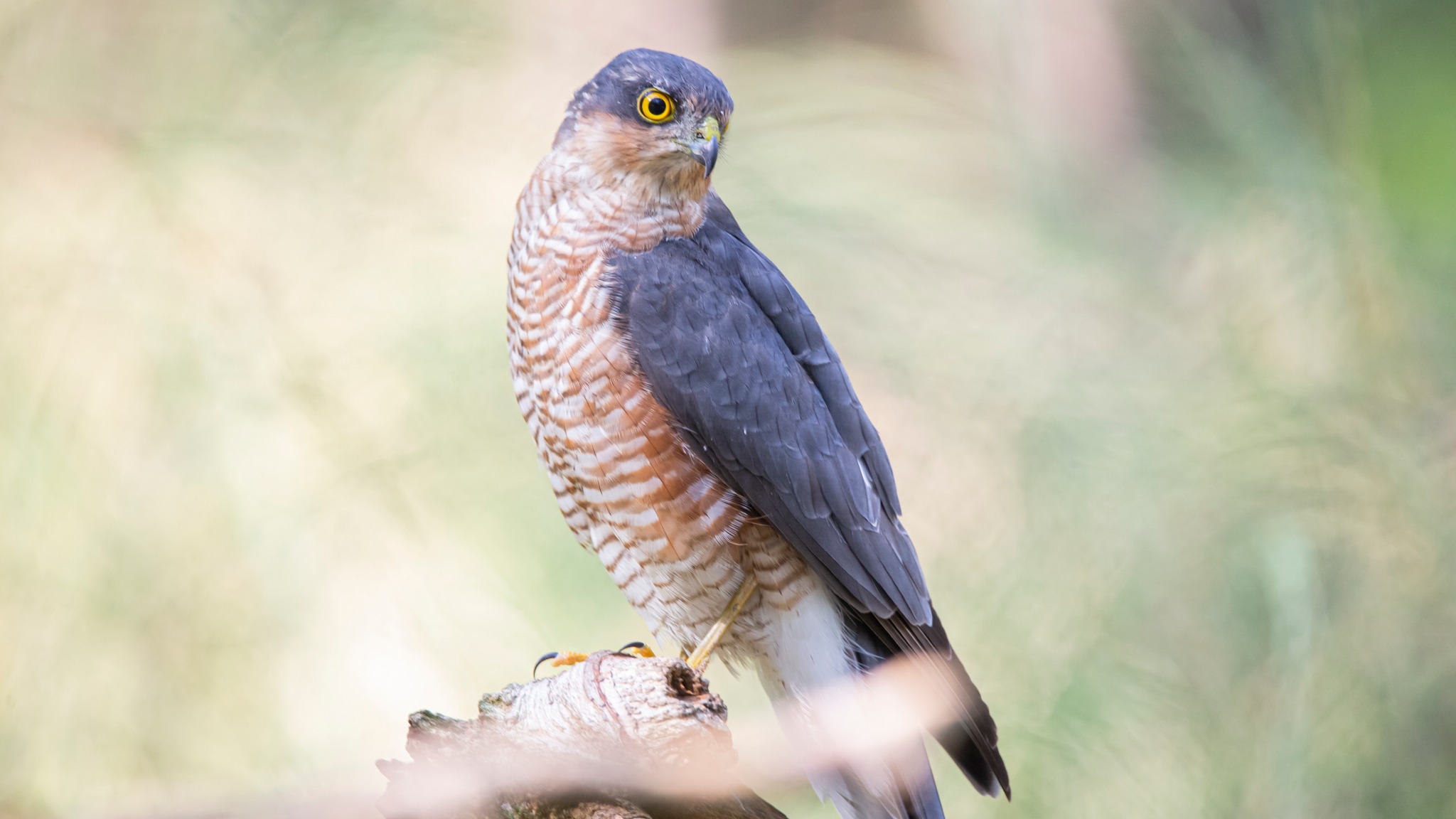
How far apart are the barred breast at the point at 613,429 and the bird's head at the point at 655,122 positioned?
0.05m

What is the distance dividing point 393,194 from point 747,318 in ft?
8.37

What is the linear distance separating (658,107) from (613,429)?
705mm

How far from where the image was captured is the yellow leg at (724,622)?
2.37 metres

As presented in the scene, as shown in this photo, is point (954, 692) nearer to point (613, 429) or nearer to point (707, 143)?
point (613, 429)

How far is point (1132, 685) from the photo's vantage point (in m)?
3.88

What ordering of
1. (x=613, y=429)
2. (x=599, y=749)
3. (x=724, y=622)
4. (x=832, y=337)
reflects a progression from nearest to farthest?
1. (x=599, y=749)
2. (x=613, y=429)
3. (x=724, y=622)
4. (x=832, y=337)

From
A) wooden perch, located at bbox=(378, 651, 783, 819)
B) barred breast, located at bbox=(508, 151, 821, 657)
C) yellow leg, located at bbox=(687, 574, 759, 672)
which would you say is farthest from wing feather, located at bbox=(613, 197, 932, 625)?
wooden perch, located at bbox=(378, 651, 783, 819)

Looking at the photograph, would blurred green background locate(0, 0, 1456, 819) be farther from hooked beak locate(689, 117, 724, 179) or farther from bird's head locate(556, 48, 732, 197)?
hooked beak locate(689, 117, 724, 179)

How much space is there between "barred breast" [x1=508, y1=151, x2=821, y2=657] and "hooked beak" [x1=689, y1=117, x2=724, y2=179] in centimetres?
18

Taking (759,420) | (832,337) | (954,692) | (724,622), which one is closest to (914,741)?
(954,692)

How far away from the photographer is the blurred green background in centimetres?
373

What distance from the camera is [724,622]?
94.2 inches

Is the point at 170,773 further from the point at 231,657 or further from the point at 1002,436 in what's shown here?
the point at 1002,436

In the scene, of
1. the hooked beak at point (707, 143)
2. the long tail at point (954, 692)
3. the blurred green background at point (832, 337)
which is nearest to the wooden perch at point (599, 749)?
the long tail at point (954, 692)
